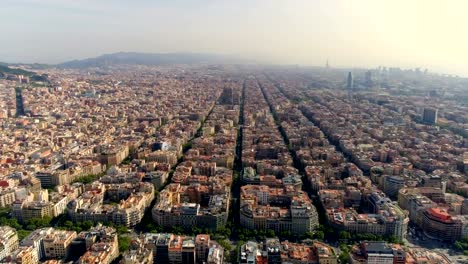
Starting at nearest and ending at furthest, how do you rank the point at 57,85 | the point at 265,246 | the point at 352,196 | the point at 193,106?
the point at 265,246 → the point at 352,196 → the point at 193,106 → the point at 57,85

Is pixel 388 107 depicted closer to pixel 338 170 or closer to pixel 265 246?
pixel 338 170

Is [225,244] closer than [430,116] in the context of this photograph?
Yes

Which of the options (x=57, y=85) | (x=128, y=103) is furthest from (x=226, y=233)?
(x=57, y=85)

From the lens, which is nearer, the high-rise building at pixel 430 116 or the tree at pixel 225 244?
the tree at pixel 225 244

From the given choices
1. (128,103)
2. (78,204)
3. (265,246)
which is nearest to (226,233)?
(265,246)

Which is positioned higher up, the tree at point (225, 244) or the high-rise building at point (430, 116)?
the high-rise building at point (430, 116)

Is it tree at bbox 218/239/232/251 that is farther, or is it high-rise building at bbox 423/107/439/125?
high-rise building at bbox 423/107/439/125

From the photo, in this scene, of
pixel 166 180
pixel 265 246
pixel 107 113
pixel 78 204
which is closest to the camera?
pixel 265 246

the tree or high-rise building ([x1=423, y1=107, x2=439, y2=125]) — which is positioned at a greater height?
high-rise building ([x1=423, y1=107, x2=439, y2=125])

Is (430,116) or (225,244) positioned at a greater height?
(430,116)

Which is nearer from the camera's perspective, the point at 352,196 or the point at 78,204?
the point at 78,204
